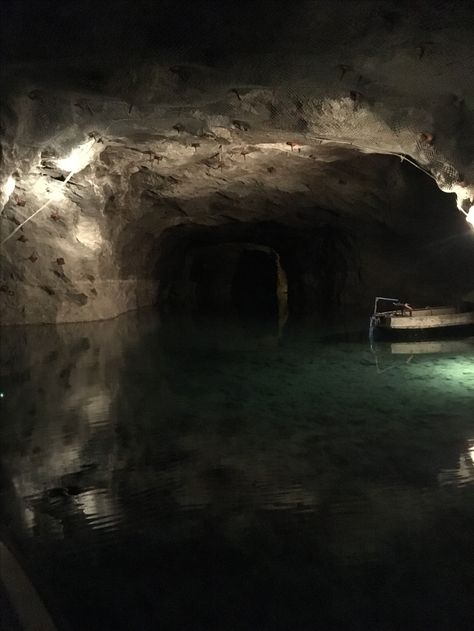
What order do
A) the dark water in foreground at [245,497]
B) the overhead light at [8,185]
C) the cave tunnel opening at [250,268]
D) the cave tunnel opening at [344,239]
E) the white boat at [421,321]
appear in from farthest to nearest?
the cave tunnel opening at [250,268], the cave tunnel opening at [344,239], the white boat at [421,321], the overhead light at [8,185], the dark water in foreground at [245,497]

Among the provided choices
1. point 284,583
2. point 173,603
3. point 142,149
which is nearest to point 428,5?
point 284,583

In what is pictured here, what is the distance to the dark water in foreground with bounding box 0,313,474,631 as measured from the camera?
7.59 ft

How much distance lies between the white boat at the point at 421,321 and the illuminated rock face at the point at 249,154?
3.00 m

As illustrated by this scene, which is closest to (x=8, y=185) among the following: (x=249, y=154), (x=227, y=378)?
(x=227, y=378)

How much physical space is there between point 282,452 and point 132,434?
4.45 ft

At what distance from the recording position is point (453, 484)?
3.47m

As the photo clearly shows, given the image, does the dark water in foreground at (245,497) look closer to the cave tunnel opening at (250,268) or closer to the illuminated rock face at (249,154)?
the illuminated rock face at (249,154)

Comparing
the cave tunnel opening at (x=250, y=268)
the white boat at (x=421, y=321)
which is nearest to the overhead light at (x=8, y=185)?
the white boat at (x=421, y=321)

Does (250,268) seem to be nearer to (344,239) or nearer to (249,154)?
(344,239)

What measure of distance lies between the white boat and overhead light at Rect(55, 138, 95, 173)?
215 inches

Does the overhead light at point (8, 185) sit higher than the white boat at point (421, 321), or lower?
higher

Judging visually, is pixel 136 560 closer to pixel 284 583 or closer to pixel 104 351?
pixel 284 583

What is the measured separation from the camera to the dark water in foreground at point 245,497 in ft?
7.59

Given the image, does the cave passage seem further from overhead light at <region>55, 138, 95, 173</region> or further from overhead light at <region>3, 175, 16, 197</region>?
overhead light at <region>3, 175, 16, 197</region>
